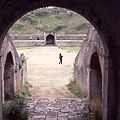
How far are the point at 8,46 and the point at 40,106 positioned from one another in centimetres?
313

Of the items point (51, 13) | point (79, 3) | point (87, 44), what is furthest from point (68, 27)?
point (79, 3)

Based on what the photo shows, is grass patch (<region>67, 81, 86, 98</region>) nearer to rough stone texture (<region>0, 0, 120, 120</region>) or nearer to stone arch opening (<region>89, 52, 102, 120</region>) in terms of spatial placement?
stone arch opening (<region>89, 52, 102, 120</region>)

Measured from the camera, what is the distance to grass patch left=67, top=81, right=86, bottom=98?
56.7 feet

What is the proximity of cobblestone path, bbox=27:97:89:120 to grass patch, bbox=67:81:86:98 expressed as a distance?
123 cm

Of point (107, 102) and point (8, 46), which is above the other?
point (8, 46)

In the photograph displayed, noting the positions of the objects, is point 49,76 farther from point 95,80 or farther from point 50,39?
point 50,39

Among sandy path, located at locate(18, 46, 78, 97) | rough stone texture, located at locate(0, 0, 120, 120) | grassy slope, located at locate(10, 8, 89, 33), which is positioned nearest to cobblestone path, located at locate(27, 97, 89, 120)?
sandy path, located at locate(18, 46, 78, 97)

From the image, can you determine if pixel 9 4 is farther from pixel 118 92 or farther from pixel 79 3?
pixel 118 92

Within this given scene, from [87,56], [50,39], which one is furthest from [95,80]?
[50,39]

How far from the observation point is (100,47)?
1270 centimetres

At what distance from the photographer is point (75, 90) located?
61.4 ft

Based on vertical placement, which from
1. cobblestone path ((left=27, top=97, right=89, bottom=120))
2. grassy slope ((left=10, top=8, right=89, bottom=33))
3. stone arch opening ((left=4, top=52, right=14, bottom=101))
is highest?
grassy slope ((left=10, top=8, right=89, bottom=33))

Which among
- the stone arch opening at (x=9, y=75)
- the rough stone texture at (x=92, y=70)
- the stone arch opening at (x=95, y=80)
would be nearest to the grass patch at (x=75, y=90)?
the rough stone texture at (x=92, y=70)

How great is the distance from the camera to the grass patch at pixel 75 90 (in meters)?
17.3
